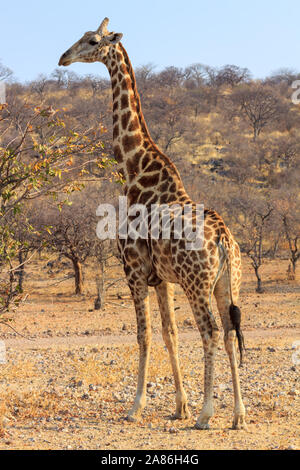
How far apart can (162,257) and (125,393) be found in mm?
1977

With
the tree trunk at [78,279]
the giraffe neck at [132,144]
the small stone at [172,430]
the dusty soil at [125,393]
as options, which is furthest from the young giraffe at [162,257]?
the tree trunk at [78,279]

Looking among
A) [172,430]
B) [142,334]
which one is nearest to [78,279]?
[142,334]

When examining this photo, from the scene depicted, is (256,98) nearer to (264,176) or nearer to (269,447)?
(264,176)

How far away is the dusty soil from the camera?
17.9ft

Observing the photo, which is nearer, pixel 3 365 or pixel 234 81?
pixel 3 365

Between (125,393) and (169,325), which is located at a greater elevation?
(169,325)

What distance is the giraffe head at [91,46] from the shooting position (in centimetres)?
679

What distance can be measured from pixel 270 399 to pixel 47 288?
14703 millimetres

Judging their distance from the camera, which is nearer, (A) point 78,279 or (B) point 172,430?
(B) point 172,430

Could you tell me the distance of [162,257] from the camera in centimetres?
597

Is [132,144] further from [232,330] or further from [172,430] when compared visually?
[172,430]

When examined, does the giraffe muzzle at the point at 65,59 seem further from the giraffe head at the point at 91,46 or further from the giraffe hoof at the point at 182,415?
the giraffe hoof at the point at 182,415

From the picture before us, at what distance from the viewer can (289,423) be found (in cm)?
590
